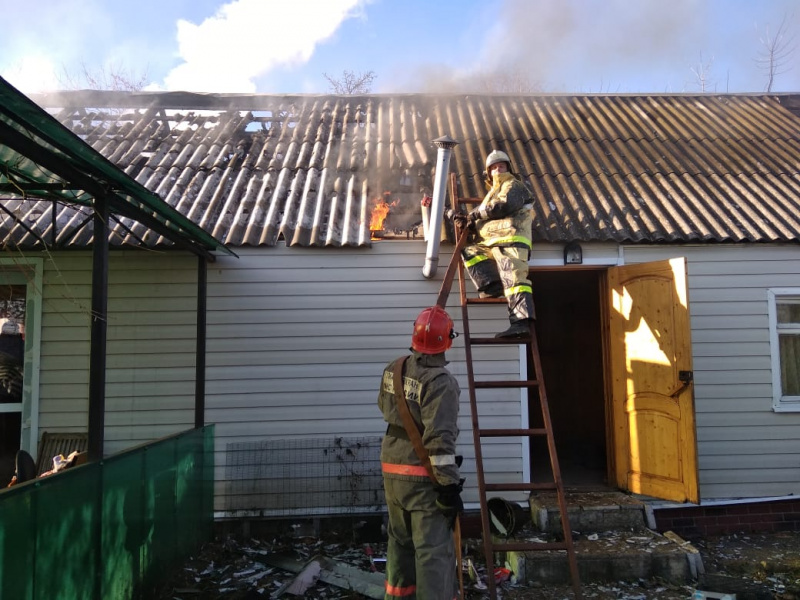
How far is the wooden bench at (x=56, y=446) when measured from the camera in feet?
19.4

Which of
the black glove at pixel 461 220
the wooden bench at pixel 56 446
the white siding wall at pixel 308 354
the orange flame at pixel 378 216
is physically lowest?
the wooden bench at pixel 56 446


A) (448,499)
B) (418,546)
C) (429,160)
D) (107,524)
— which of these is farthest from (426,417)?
(429,160)

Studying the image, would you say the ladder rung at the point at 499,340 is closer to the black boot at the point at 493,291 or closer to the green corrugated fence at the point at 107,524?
the black boot at the point at 493,291

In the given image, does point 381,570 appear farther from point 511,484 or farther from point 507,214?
point 507,214

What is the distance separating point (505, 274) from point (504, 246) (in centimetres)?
25

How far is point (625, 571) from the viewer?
4906 millimetres

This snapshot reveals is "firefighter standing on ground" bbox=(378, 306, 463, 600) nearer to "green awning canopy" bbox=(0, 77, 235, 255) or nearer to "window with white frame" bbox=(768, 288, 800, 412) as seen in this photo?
"green awning canopy" bbox=(0, 77, 235, 255)

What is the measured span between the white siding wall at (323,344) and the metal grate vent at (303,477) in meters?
0.15

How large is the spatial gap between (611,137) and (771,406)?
14.1 feet

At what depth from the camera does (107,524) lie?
372 cm

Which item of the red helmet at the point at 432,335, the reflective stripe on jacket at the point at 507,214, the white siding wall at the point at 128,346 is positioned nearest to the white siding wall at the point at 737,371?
the reflective stripe on jacket at the point at 507,214

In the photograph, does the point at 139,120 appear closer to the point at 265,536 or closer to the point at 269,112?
the point at 269,112

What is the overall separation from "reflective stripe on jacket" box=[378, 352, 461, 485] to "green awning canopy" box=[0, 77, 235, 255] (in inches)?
83.7

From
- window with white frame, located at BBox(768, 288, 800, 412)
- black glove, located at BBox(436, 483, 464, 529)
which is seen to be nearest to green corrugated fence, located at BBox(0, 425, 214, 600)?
black glove, located at BBox(436, 483, 464, 529)
